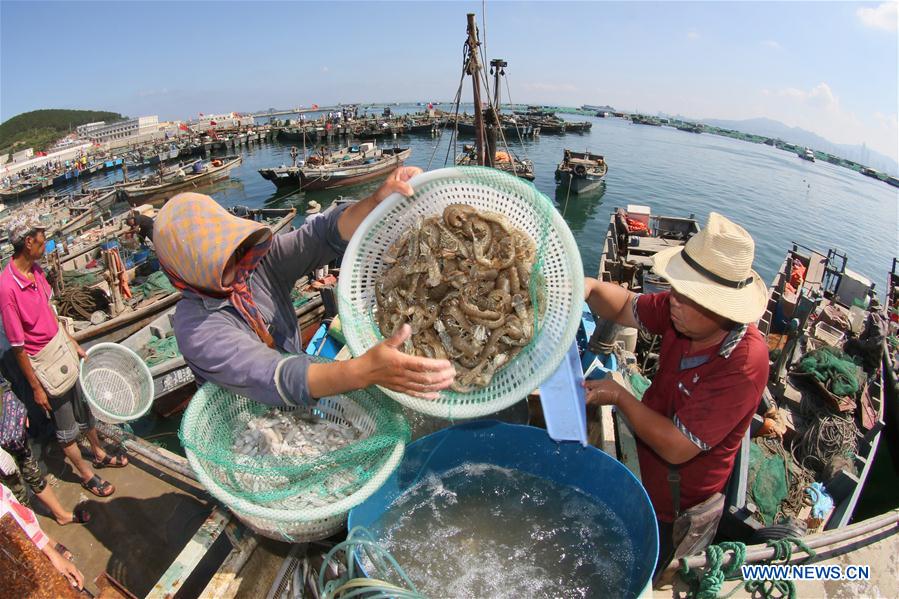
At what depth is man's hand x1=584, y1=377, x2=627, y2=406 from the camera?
255 centimetres

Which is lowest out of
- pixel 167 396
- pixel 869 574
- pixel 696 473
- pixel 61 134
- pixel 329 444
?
pixel 167 396

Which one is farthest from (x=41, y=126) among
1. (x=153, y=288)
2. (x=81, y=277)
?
(x=153, y=288)

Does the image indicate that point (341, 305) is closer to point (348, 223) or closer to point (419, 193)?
point (348, 223)

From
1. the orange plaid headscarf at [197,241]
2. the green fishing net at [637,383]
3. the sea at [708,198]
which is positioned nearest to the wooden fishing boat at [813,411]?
the green fishing net at [637,383]

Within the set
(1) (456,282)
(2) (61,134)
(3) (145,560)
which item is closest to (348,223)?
(1) (456,282)

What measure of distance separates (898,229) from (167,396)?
6563 cm

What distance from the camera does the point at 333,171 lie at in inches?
1359

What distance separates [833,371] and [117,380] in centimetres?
1140

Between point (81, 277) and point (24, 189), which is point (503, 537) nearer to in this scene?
point (81, 277)

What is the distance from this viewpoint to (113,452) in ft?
14.1

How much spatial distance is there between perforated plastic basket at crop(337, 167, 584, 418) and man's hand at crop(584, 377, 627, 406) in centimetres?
52

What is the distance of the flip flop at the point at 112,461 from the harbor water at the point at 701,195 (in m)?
16.4

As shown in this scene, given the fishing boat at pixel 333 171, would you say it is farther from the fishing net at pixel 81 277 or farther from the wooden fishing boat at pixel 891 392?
the wooden fishing boat at pixel 891 392

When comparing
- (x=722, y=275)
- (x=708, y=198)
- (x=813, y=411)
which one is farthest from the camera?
(x=708, y=198)
